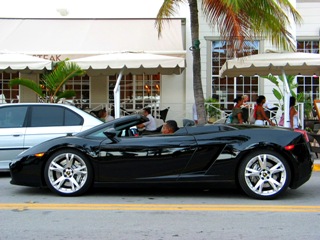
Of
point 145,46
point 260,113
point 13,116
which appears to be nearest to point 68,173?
point 13,116

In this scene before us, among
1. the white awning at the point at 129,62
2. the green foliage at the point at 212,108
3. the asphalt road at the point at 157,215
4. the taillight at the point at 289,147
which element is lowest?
the asphalt road at the point at 157,215

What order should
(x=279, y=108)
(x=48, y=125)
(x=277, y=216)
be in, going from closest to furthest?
1. (x=277, y=216)
2. (x=48, y=125)
3. (x=279, y=108)

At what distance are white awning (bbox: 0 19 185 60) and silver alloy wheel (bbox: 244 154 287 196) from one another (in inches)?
282

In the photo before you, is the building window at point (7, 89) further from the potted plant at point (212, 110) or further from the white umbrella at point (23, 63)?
the potted plant at point (212, 110)

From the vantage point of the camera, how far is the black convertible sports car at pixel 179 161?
5.97 metres

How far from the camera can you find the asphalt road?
4.67m

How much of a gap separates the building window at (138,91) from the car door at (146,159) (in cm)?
951

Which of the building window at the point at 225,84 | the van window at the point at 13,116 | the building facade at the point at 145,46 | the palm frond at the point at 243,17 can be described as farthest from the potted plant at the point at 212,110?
the van window at the point at 13,116

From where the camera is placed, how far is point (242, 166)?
5957 mm

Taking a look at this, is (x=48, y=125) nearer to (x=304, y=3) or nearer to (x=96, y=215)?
(x=96, y=215)

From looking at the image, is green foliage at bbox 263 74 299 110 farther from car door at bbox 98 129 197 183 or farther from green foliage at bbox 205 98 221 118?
car door at bbox 98 129 197 183

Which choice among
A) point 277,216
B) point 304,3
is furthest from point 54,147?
point 304,3

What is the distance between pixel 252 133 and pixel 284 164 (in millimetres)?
606

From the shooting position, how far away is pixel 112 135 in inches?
241
